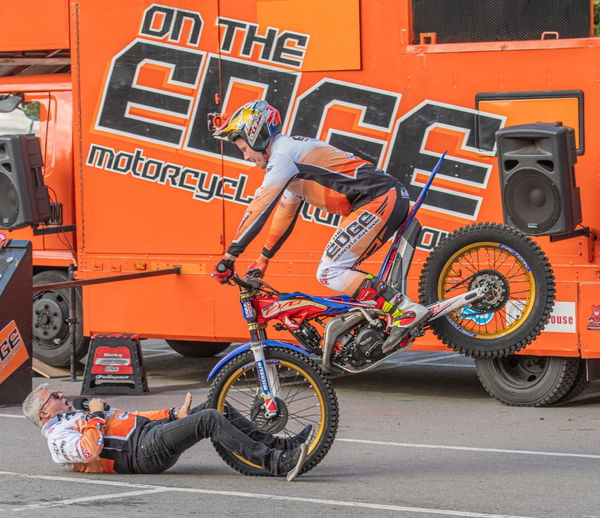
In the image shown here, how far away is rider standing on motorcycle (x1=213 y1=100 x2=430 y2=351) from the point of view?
8.09 m

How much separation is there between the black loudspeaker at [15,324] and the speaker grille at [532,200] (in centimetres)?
436

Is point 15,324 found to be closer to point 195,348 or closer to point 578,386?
point 195,348

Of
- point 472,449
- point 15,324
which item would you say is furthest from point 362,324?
point 15,324

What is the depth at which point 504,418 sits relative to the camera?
33.6 ft

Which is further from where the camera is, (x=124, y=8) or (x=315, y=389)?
(x=124, y=8)

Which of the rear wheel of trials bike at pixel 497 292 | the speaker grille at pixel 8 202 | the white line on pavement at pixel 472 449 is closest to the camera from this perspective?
the rear wheel of trials bike at pixel 497 292

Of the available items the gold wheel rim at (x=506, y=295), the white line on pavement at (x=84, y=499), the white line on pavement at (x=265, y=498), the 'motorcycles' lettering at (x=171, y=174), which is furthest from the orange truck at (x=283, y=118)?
the white line on pavement at (x=84, y=499)

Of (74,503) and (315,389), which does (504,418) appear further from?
(74,503)

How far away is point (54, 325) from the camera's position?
1309 cm

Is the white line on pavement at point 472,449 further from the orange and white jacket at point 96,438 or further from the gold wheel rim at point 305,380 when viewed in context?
the orange and white jacket at point 96,438

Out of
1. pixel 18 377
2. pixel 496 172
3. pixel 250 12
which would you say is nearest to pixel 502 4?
pixel 496 172

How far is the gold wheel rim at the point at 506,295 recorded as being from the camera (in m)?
8.41

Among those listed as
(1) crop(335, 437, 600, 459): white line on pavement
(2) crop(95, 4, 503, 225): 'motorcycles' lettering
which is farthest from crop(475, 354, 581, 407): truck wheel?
(1) crop(335, 437, 600, 459): white line on pavement

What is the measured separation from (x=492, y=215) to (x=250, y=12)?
2839mm
